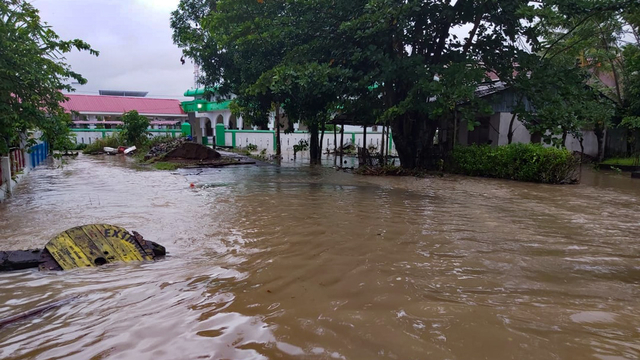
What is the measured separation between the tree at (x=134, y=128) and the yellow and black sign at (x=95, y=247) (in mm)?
23236

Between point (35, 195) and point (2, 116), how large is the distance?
2967 mm

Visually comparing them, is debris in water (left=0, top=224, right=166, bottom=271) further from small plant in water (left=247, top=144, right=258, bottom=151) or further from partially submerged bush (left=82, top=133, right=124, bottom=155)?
partially submerged bush (left=82, top=133, right=124, bottom=155)

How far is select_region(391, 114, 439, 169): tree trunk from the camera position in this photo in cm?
1455

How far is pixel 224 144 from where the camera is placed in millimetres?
31750

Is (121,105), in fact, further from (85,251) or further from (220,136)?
(85,251)

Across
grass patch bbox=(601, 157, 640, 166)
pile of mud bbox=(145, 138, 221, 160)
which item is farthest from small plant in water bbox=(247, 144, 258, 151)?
grass patch bbox=(601, 157, 640, 166)

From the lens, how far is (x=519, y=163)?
12352mm

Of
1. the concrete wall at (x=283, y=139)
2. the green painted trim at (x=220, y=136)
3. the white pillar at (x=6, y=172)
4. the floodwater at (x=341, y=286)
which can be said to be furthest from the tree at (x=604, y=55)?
the green painted trim at (x=220, y=136)

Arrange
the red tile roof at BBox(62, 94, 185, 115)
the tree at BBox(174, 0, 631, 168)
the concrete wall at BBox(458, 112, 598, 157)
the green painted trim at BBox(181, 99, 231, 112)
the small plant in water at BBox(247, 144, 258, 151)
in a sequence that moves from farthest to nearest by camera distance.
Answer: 1. the red tile roof at BBox(62, 94, 185, 115)
2. the green painted trim at BBox(181, 99, 231, 112)
3. the small plant in water at BBox(247, 144, 258, 151)
4. the concrete wall at BBox(458, 112, 598, 157)
5. the tree at BBox(174, 0, 631, 168)

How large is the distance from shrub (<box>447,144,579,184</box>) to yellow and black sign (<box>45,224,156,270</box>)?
11046 millimetres

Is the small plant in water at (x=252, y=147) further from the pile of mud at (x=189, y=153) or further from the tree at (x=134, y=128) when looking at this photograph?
the pile of mud at (x=189, y=153)

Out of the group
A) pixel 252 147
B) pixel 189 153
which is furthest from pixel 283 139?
pixel 189 153

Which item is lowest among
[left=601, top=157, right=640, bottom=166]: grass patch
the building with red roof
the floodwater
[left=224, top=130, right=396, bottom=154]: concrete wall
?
the floodwater

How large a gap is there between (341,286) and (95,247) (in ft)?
9.66
